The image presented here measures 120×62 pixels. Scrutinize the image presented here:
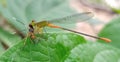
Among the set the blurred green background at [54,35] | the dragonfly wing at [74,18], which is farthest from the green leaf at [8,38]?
the dragonfly wing at [74,18]

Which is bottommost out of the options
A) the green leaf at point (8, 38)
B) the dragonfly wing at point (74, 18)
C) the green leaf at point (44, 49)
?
the green leaf at point (44, 49)

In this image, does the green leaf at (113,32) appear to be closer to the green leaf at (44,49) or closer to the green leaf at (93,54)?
the green leaf at (93,54)

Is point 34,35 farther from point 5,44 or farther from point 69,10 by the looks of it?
point 69,10

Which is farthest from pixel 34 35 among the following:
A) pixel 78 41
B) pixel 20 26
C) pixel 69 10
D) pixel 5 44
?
pixel 69 10

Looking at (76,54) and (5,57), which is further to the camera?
(76,54)

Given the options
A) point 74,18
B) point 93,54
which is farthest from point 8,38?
point 93,54

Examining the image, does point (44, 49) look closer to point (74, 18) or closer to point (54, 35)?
point (54, 35)
